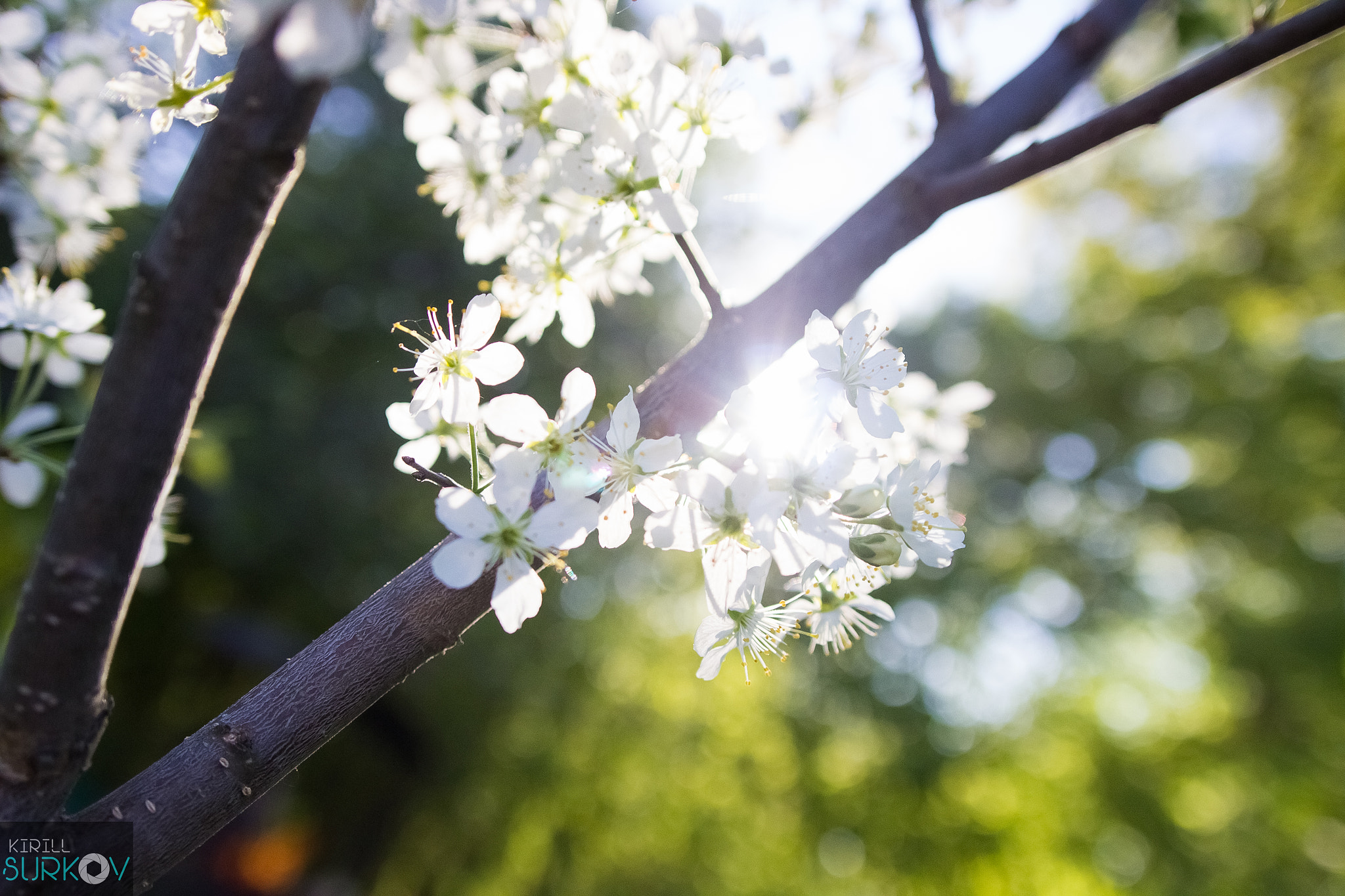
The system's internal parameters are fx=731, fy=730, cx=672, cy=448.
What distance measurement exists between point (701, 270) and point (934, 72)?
0.64 m

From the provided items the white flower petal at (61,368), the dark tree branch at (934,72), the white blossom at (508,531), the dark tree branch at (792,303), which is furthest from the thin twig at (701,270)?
the white flower petal at (61,368)

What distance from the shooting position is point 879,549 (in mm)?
1019

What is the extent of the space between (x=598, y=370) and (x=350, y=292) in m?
2.17

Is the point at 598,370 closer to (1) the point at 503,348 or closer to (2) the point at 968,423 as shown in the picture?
(2) the point at 968,423

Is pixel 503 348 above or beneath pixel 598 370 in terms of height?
above

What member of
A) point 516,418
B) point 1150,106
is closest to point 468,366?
point 516,418

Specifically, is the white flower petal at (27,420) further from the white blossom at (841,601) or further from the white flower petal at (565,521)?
the white blossom at (841,601)

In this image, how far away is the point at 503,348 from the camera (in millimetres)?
993

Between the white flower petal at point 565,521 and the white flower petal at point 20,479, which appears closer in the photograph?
the white flower petal at point 565,521

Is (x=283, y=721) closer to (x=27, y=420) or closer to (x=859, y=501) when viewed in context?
(x=859, y=501)

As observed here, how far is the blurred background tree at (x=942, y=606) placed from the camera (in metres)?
6.02

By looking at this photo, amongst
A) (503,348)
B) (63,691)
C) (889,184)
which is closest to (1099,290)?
(889,184)

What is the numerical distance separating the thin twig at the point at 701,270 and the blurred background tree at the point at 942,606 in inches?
190

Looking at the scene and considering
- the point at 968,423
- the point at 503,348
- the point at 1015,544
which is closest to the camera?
the point at 503,348
